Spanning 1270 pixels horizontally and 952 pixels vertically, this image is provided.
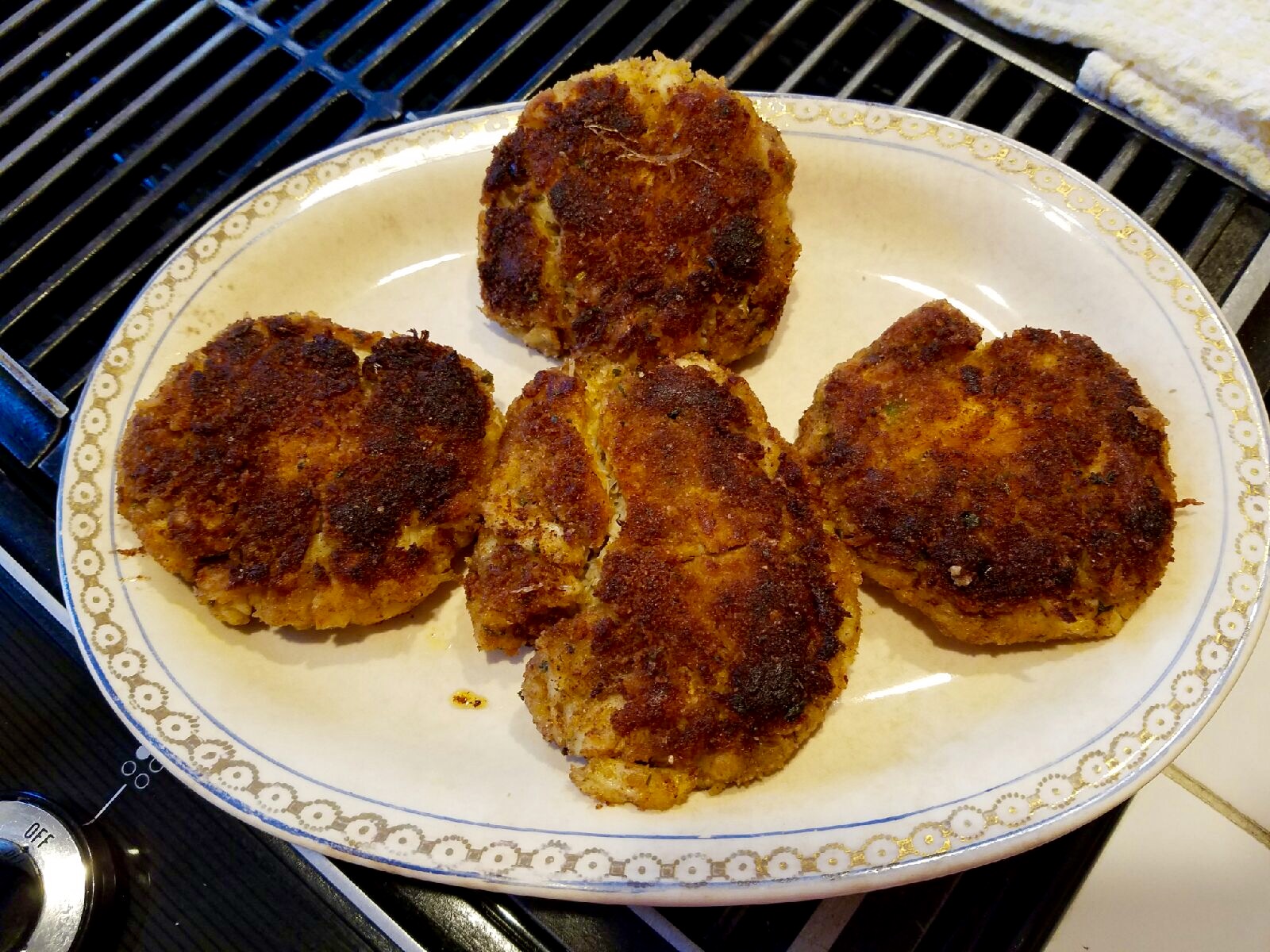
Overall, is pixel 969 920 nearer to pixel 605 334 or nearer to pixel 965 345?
pixel 965 345

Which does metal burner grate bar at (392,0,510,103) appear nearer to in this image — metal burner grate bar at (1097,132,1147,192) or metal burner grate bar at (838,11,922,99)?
metal burner grate bar at (838,11,922,99)

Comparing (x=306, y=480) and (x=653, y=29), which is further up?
(x=653, y=29)

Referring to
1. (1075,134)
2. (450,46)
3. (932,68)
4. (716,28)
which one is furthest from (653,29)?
(1075,134)

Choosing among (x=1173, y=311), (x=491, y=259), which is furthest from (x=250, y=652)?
(x=1173, y=311)

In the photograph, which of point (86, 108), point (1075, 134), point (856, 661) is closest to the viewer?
point (856, 661)

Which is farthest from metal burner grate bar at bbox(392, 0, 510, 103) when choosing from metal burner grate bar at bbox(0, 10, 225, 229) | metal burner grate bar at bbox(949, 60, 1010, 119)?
metal burner grate bar at bbox(949, 60, 1010, 119)

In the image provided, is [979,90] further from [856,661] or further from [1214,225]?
[856,661]

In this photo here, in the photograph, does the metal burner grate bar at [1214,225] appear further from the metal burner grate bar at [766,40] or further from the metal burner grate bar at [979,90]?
the metal burner grate bar at [766,40]
